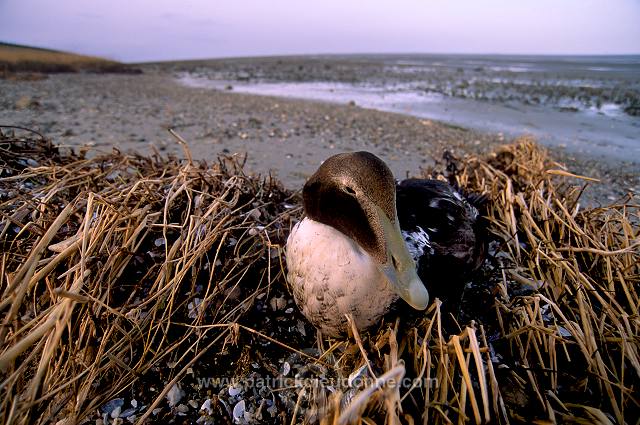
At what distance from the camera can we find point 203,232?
76.9 inches

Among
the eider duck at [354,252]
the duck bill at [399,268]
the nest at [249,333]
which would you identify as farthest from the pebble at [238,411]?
the duck bill at [399,268]

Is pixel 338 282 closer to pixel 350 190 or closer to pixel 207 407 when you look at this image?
pixel 350 190

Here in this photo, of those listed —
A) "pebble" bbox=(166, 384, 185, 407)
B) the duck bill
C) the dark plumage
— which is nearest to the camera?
the duck bill

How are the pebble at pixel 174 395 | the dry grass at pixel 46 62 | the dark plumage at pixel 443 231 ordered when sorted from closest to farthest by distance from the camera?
the pebble at pixel 174 395 → the dark plumage at pixel 443 231 → the dry grass at pixel 46 62

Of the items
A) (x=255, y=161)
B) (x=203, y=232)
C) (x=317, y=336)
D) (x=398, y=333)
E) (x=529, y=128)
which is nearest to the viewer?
(x=398, y=333)

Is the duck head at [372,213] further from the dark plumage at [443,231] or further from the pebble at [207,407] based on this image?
the pebble at [207,407]

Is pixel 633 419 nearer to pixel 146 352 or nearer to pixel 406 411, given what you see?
pixel 406 411

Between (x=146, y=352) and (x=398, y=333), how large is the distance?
110 cm

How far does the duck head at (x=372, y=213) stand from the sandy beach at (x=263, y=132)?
7.09 ft

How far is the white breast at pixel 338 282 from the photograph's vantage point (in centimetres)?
149

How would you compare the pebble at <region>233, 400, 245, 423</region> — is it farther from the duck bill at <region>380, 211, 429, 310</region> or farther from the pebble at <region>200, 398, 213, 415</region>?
the duck bill at <region>380, 211, 429, 310</region>

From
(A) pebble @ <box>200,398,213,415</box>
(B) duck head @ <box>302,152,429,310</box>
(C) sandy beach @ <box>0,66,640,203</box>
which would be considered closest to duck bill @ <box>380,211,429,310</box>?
(B) duck head @ <box>302,152,429,310</box>

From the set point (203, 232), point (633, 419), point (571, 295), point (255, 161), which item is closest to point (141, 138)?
point (255, 161)

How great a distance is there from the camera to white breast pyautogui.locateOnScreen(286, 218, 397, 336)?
149 centimetres
